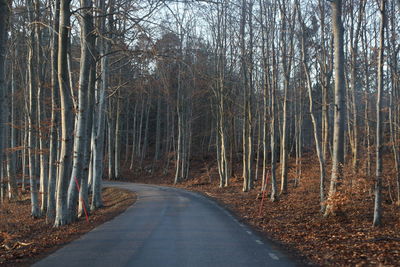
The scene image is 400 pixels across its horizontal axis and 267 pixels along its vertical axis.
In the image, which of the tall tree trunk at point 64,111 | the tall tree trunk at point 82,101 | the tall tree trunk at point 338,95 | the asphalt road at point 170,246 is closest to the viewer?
the asphalt road at point 170,246

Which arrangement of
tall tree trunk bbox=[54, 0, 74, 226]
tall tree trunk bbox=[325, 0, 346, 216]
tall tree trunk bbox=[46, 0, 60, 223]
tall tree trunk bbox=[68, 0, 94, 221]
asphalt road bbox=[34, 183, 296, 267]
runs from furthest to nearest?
tall tree trunk bbox=[46, 0, 60, 223] < tall tree trunk bbox=[68, 0, 94, 221] < tall tree trunk bbox=[325, 0, 346, 216] < tall tree trunk bbox=[54, 0, 74, 226] < asphalt road bbox=[34, 183, 296, 267]

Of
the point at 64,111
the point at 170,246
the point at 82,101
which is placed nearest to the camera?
A: the point at 170,246

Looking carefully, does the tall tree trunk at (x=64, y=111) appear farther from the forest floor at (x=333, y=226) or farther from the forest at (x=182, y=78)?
the forest floor at (x=333, y=226)

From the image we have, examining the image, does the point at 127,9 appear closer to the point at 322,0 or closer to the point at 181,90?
the point at 322,0

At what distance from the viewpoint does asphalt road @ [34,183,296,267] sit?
7332mm

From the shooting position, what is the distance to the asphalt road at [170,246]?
733 cm

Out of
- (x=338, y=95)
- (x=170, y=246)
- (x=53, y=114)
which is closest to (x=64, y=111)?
(x=53, y=114)

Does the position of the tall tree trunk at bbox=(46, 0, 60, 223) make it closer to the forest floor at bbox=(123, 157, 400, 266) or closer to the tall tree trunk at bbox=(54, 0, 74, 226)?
the tall tree trunk at bbox=(54, 0, 74, 226)

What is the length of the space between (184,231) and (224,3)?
6.24 m

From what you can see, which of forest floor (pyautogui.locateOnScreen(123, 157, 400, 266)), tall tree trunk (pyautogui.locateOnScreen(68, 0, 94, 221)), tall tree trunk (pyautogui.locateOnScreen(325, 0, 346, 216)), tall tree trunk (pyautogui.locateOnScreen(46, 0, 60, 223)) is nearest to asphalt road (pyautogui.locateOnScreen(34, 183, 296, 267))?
forest floor (pyautogui.locateOnScreen(123, 157, 400, 266))

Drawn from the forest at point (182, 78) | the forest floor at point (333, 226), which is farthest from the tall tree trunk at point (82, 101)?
the forest floor at point (333, 226)

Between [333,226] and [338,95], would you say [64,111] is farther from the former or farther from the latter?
[333,226]

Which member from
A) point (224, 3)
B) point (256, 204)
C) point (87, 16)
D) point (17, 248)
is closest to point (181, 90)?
point (256, 204)

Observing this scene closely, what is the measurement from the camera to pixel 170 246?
28.7ft
